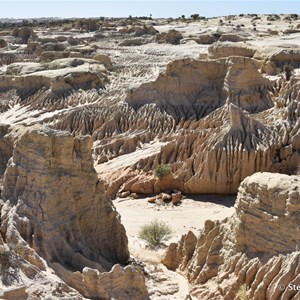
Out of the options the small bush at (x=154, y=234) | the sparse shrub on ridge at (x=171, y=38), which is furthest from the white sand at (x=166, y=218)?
the sparse shrub on ridge at (x=171, y=38)

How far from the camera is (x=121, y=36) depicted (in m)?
68.8

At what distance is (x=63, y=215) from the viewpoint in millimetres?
15211

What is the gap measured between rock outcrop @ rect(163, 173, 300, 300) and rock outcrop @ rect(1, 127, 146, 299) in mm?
2264

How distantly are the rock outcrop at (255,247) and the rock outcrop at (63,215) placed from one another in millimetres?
2264

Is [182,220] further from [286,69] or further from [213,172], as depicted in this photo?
[286,69]

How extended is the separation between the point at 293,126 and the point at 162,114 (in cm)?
819

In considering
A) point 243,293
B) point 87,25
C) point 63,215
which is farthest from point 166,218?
point 87,25

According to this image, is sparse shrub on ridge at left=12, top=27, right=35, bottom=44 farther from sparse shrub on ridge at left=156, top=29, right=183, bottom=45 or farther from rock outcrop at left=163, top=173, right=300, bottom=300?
rock outcrop at left=163, top=173, right=300, bottom=300

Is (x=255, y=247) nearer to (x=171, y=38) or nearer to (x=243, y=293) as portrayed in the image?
(x=243, y=293)

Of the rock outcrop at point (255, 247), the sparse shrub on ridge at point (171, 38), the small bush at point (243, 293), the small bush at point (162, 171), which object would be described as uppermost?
the sparse shrub on ridge at point (171, 38)

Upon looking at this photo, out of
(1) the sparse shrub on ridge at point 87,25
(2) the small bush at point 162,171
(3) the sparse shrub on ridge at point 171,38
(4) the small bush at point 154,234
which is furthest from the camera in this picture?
(1) the sparse shrub on ridge at point 87,25

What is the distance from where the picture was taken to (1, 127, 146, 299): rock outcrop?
44.5ft

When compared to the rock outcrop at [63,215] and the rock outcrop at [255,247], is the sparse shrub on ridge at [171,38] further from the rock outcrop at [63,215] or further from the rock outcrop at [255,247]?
the rock outcrop at [255,247]

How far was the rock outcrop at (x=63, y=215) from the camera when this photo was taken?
13.6m
